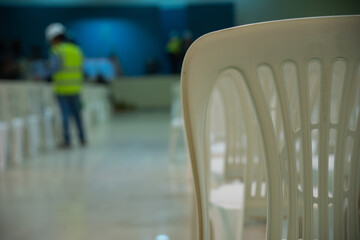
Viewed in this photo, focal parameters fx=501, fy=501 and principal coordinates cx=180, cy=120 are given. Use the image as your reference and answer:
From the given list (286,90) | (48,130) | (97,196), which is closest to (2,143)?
(97,196)

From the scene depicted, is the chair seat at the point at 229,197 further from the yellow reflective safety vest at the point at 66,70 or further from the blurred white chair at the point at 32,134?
the yellow reflective safety vest at the point at 66,70

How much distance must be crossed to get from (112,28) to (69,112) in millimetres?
10475

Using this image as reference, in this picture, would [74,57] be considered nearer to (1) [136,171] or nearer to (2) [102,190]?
(1) [136,171]

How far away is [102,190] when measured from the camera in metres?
3.47

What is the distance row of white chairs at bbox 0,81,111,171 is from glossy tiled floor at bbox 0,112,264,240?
162 mm

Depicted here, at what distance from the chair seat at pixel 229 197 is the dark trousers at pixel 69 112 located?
170 inches

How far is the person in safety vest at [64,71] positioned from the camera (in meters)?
5.75

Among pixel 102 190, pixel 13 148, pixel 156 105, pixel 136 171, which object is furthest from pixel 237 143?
pixel 156 105

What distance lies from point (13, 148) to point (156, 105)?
33.0ft

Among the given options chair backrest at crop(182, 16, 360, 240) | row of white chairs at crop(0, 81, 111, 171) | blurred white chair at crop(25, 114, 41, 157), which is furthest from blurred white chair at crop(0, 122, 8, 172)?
chair backrest at crop(182, 16, 360, 240)

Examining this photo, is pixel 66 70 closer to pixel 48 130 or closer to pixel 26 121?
pixel 48 130

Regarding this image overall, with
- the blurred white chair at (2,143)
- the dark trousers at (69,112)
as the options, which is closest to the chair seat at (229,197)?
the blurred white chair at (2,143)

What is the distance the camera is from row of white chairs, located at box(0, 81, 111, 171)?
448 centimetres

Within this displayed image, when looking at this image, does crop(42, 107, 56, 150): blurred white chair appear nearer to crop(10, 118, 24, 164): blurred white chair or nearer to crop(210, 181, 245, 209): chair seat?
crop(10, 118, 24, 164): blurred white chair
